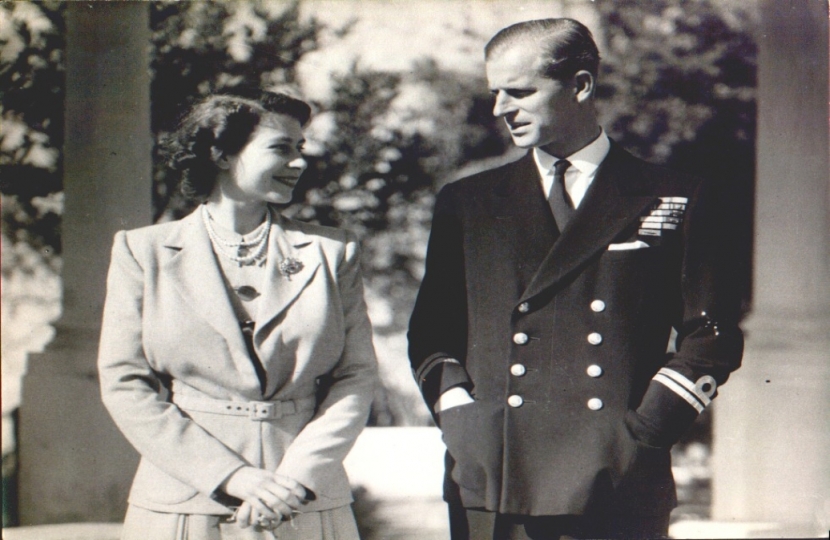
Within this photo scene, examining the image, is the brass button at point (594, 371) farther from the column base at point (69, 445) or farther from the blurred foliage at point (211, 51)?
the column base at point (69, 445)

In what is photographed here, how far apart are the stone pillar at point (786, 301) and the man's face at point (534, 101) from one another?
821 millimetres

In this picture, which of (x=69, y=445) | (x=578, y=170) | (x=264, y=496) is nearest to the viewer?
(x=264, y=496)

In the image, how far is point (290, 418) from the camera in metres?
2.47

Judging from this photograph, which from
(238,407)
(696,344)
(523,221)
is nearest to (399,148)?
(523,221)

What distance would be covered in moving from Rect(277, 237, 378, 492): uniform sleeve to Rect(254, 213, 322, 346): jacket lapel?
96 mm

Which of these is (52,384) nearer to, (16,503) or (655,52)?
(16,503)

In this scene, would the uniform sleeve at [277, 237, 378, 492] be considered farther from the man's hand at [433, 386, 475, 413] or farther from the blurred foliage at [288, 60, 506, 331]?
the blurred foliage at [288, 60, 506, 331]

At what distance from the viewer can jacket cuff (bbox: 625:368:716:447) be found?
2350 mm

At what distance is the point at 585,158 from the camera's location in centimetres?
254

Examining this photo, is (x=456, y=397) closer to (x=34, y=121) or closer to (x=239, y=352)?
(x=239, y=352)

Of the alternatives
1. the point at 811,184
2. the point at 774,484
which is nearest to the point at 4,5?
the point at 811,184

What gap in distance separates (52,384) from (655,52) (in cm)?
213

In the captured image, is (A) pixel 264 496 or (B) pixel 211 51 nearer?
(A) pixel 264 496

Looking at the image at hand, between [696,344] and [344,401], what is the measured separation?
0.89m
